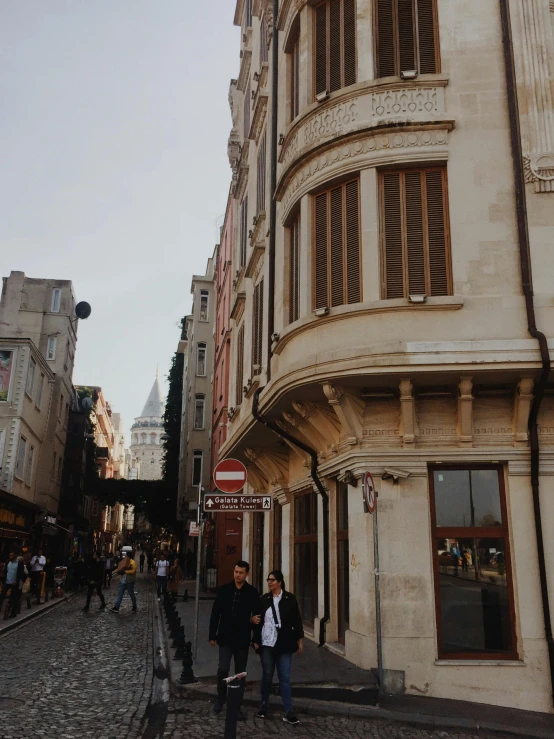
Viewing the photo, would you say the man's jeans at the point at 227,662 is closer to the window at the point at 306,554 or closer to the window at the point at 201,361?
the window at the point at 306,554

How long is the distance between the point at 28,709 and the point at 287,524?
853 cm

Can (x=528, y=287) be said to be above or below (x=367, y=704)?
above

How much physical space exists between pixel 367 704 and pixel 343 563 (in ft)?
11.3

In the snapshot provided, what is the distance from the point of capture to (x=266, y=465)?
1755 cm

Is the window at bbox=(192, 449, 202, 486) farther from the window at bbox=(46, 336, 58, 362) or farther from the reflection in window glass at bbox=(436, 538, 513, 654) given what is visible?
the reflection in window glass at bbox=(436, 538, 513, 654)

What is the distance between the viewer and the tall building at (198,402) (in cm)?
4366

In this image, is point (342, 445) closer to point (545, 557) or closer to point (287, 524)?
point (545, 557)

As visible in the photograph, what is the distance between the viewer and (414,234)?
11023mm

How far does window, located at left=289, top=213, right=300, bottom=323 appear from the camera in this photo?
42.4 feet

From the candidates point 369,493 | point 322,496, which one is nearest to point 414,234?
point 369,493

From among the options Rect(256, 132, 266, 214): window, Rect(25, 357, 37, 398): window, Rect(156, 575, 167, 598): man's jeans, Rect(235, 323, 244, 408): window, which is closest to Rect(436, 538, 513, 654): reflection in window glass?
Rect(235, 323, 244, 408): window

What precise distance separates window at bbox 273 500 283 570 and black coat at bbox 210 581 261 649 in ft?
28.3

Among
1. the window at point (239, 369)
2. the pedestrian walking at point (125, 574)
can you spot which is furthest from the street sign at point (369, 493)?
the pedestrian walking at point (125, 574)

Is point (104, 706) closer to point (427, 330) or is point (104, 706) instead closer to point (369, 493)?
point (369, 493)
